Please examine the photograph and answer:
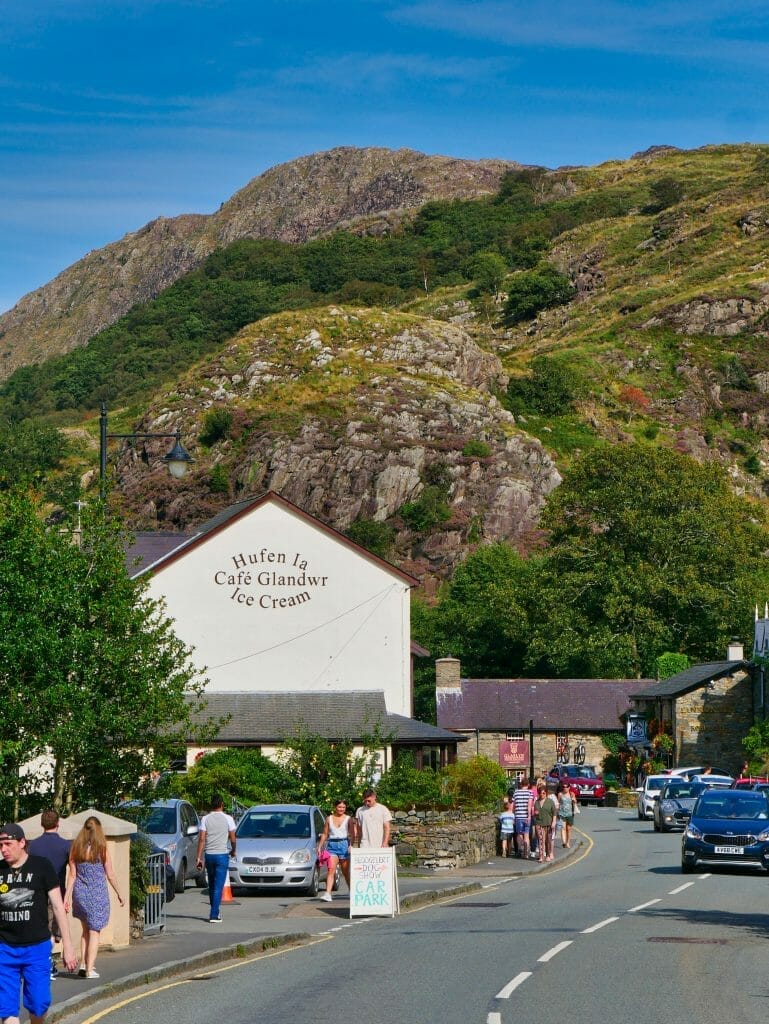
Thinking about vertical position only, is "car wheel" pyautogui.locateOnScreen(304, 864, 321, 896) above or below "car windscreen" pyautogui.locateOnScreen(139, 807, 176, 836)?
below

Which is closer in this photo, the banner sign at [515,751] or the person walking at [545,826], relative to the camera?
the person walking at [545,826]

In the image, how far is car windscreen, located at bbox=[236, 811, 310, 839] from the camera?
27.0m

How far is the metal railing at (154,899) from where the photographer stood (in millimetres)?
19083

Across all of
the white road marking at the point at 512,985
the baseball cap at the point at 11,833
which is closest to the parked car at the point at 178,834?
the white road marking at the point at 512,985

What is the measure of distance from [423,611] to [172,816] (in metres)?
62.9

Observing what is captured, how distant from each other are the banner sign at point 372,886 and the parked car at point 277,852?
393cm

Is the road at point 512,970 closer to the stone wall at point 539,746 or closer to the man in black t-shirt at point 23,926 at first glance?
the man in black t-shirt at point 23,926

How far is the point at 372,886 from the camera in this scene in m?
22.0

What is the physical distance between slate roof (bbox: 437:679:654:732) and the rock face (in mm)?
25835

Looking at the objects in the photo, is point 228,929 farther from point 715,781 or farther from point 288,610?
point 715,781

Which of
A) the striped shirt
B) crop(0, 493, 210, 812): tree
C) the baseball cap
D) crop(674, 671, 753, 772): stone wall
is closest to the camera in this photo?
the baseball cap

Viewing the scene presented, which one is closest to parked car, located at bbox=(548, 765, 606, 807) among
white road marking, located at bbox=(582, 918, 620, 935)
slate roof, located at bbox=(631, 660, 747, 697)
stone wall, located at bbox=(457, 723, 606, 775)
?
slate roof, located at bbox=(631, 660, 747, 697)

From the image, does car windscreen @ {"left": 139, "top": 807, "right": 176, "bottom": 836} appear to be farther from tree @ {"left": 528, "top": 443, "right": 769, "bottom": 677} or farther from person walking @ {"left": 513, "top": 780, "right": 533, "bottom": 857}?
tree @ {"left": 528, "top": 443, "right": 769, "bottom": 677}

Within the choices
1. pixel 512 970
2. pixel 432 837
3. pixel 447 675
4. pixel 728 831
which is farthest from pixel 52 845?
pixel 447 675
